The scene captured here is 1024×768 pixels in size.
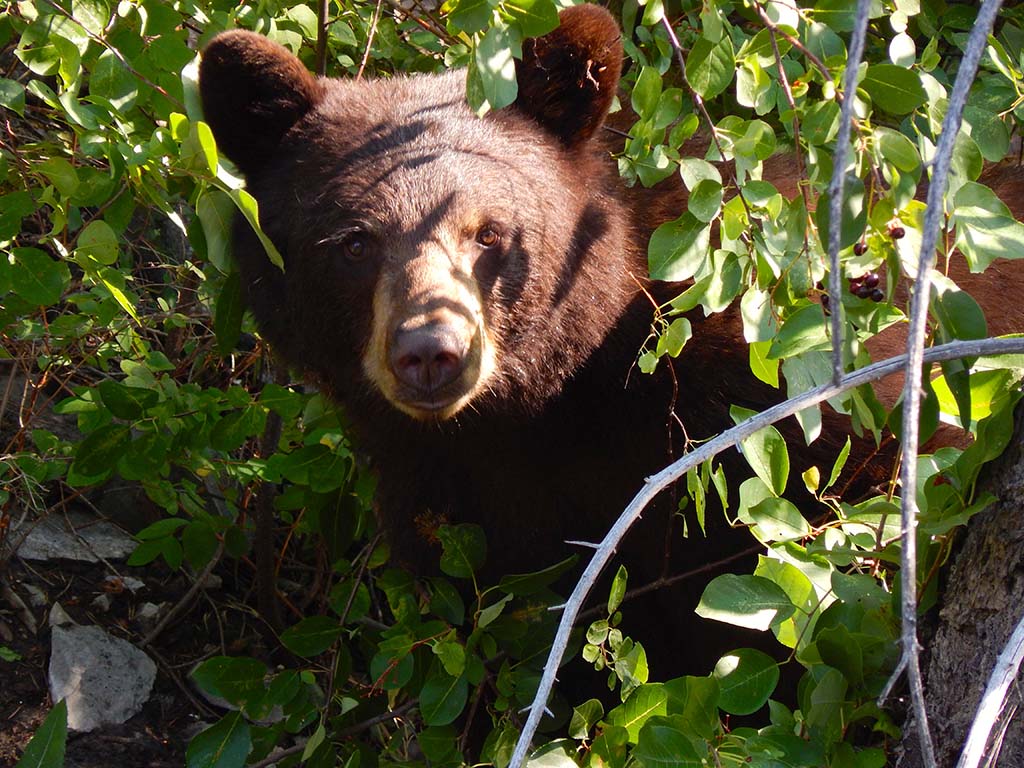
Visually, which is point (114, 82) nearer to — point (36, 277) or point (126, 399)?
point (36, 277)

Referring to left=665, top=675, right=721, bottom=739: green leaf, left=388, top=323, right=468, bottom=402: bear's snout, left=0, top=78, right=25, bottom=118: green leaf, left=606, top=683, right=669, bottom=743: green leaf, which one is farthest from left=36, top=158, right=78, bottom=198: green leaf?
left=665, top=675, right=721, bottom=739: green leaf

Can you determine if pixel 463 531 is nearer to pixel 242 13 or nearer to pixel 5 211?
pixel 5 211

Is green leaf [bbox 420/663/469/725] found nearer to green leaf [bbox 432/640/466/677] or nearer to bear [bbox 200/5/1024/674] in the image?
green leaf [bbox 432/640/466/677]

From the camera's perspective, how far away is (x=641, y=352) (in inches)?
117

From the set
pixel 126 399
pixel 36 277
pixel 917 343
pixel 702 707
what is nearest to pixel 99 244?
pixel 36 277

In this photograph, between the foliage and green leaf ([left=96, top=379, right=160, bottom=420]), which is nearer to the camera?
the foliage

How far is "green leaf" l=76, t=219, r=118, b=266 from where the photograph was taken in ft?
10.4

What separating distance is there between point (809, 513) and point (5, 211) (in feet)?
7.77

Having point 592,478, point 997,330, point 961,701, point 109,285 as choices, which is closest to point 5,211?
point 109,285

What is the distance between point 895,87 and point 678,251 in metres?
0.50

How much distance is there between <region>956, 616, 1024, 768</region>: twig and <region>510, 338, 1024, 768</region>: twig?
39cm

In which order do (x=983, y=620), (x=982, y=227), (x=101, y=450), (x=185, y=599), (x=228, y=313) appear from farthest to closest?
(x=185, y=599) < (x=228, y=313) < (x=101, y=450) < (x=983, y=620) < (x=982, y=227)

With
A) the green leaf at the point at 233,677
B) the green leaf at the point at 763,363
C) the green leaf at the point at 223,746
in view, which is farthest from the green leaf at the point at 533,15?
the green leaf at the point at 223,746

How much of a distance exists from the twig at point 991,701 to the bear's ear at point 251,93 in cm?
255
